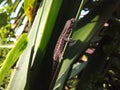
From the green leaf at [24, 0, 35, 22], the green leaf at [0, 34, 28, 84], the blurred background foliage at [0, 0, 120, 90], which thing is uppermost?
the green leaf at [24, 0, 35, 22]

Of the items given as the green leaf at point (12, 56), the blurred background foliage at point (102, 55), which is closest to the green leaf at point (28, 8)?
the blurred background foliage at point (102, 55)

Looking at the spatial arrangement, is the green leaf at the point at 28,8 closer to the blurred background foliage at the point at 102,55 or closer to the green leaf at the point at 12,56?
the blurred background foliage at the point at 102,55

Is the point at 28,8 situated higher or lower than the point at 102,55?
higher

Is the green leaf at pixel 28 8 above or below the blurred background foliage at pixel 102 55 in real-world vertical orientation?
above

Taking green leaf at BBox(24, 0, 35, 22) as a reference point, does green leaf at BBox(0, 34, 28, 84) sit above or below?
below

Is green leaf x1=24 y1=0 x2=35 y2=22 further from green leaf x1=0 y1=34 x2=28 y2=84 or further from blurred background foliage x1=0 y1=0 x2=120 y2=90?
green leaf x1=0 y1=34 x2=28 y2=84

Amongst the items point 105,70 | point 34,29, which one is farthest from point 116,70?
point 34,29

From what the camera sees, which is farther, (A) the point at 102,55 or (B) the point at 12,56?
(A) the point at 102,55

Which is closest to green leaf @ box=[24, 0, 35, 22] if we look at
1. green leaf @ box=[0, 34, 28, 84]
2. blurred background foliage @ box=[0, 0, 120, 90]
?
blurred background foliage @ box=[0, 0, 120, 90]

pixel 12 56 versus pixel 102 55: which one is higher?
pixel 12 56

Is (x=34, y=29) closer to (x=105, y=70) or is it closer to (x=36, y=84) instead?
(x=36, y=84)

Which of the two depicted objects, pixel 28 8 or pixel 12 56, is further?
pixel 28 8
